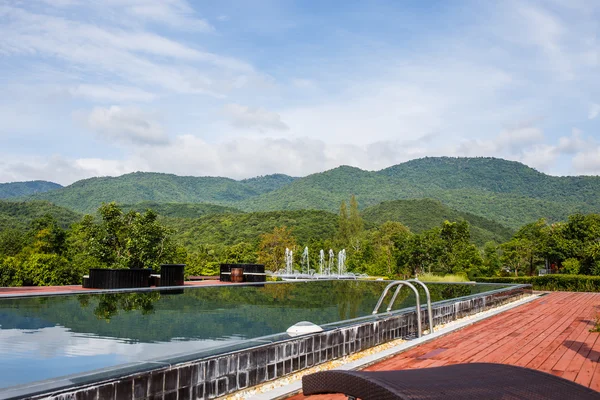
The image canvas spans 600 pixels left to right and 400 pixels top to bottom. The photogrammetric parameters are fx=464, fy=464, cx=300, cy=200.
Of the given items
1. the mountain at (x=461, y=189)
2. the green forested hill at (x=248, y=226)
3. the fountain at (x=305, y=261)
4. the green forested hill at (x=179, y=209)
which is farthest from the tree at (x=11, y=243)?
the mountain at (x=461, y=189)

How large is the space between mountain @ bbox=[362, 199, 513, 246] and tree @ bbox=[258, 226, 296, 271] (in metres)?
15.5

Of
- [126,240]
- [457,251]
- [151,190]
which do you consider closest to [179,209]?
[151,190]

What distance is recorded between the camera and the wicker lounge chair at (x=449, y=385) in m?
1.59

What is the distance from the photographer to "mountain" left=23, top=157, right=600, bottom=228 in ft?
177

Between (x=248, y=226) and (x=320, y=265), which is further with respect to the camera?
(x=248, y=226)

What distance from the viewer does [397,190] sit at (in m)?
64.2

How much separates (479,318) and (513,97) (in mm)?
11957

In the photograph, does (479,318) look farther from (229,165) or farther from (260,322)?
(229,165)

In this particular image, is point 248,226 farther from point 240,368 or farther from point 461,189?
point 240,368

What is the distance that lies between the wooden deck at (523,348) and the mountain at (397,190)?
46.1m

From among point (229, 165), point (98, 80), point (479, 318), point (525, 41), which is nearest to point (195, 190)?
point (229, 165)

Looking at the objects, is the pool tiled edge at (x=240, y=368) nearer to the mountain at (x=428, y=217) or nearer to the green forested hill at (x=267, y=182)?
the mountain at (x=428, y=217)

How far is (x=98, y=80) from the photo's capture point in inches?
576

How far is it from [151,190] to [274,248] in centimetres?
3411
